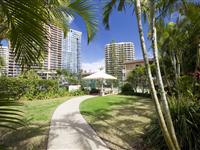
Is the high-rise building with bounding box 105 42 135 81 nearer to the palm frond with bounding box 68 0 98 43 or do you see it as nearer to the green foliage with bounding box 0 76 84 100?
the green foliage with bounding box 0 76 84 100

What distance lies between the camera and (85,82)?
23109mm

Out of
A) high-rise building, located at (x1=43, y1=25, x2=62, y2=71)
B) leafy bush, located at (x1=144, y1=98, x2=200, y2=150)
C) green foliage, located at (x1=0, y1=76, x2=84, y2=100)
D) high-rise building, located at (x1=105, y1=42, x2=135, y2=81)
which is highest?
high-rise building, located at (x1=105, y1=42, x2=135, y2=81)

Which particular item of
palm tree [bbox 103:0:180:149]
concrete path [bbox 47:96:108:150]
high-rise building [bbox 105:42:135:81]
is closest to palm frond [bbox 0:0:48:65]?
palm tree [bbox 103:0:180:149]

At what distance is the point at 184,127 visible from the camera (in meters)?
4.07

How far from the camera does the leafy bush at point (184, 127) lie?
405 centimetres

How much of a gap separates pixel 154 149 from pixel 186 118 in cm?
120

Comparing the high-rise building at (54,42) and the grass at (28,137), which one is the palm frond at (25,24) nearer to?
the high-rise building at (54,42)

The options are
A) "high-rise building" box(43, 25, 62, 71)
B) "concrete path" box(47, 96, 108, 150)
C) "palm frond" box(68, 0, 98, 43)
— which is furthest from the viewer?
"concrete path" box(47, 96, 108, 150)

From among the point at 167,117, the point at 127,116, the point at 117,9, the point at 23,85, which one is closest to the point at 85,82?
the point at 23,85

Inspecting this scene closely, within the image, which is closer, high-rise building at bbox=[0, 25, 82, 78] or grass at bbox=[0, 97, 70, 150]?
high-rise building at bbox=[0, 25, 82, 78]

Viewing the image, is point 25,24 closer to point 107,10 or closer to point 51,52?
point 51,52

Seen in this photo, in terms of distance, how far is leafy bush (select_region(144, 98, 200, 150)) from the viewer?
13.3 feet

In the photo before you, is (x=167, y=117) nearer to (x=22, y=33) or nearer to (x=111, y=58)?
(x=22, y=33)

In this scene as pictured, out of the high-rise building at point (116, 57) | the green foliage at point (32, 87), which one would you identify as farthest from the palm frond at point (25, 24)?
the high-rise building at point (116, 57)
